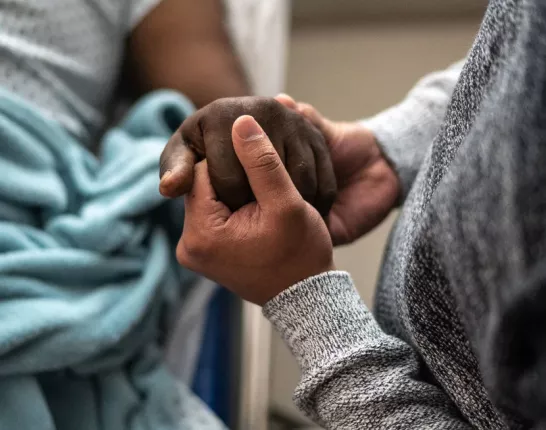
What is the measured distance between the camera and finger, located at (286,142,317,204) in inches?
16.6

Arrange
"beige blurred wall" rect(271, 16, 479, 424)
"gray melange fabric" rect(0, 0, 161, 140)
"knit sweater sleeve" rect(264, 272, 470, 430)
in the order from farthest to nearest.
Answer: "beige blurred wall" rect(271, 16, 479, 424) → "gray melange fabric" rect(0, 0, 161, 140) → "knit sweater sleeve" rect(264, 272, 470, 430)

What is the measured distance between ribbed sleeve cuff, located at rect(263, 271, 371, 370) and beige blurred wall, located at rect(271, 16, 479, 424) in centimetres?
53

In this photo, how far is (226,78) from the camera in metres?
0.70

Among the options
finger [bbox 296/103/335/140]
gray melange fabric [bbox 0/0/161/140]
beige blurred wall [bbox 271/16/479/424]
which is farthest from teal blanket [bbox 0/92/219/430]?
beige blurred wall [bbox 271/16/479/424]

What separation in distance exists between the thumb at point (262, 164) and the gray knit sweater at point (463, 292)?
0.06 meters

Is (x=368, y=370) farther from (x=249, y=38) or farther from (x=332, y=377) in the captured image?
(x=249, y=38)

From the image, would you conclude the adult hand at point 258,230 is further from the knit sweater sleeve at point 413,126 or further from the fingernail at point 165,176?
the knit sweater sleeve at point 413,126

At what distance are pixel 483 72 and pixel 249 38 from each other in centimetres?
54

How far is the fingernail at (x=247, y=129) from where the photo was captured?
0.37 meters

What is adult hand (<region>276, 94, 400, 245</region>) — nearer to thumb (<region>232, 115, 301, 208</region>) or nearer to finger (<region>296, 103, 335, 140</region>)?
finger (<region>296, 103, 335, 140</region>)

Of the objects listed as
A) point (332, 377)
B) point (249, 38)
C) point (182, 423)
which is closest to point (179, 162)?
point (332, 377)

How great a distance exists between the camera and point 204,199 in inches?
15.6

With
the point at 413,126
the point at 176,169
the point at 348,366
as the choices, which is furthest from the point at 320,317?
the point at 413,126

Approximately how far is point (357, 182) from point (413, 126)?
8 cm
